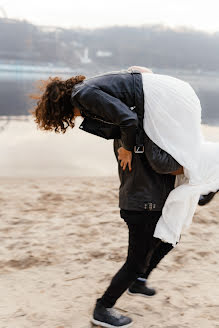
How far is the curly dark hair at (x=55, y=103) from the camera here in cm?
172

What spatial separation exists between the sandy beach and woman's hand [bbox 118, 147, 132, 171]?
79 cm

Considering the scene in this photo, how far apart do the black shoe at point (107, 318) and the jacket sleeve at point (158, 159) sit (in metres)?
0.70

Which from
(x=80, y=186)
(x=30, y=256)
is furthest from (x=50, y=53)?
(x=30, y=256)

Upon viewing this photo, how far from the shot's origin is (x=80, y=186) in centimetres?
478

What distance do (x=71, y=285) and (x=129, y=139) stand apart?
3.81 feet

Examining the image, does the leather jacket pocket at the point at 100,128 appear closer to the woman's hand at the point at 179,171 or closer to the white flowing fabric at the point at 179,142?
the white flowing fabric at the point at 179,142

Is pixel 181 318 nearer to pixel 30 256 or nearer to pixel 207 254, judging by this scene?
pixel 207 254

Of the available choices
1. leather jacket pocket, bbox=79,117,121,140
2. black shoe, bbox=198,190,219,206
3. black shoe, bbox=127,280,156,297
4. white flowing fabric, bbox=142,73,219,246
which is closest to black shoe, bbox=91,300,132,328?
black shoe, bbox=127,280,156,297

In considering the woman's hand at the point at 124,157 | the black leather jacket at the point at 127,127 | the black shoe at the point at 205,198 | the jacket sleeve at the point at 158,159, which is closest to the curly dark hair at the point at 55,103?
the black leather jacket at the point at 127,127

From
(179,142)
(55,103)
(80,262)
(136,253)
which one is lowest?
(80,262)

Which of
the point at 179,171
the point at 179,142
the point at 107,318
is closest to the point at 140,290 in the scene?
the point at 107,318

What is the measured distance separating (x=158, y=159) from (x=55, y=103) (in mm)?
458

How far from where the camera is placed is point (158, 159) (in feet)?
5.48

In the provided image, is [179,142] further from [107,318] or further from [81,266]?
[81,266]
